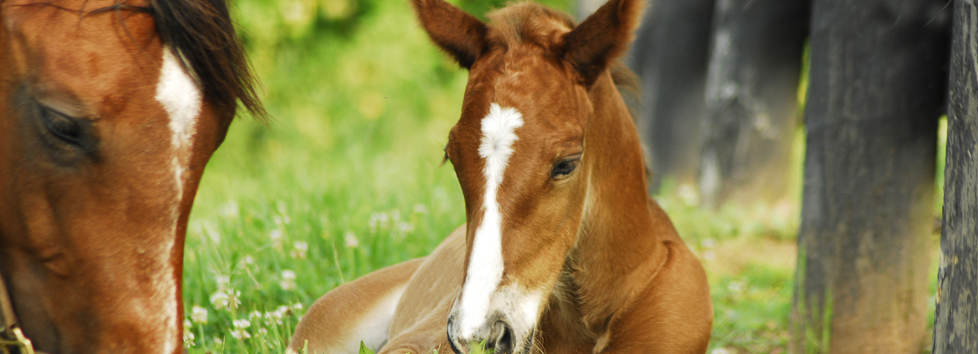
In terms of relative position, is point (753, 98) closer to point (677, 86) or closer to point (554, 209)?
point (677, 86)

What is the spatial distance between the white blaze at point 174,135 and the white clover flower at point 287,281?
1.60 meters

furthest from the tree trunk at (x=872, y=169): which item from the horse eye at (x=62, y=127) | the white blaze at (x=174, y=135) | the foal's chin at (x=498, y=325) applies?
the horse eye at (x=62, y=127)

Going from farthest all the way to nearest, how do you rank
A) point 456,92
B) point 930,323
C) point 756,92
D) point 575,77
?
point 456,92
point 756,92
point 930,323
point 575,77

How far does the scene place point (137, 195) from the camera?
185cm

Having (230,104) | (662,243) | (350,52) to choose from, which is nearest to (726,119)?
(662,243)

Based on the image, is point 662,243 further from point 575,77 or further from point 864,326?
point 864,326

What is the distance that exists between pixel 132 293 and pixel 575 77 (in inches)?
54.1

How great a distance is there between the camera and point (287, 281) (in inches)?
147

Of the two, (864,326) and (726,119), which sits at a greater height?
(726,119)

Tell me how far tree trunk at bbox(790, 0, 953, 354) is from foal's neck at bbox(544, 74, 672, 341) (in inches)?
49.8

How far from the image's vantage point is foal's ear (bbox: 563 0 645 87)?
2.30m

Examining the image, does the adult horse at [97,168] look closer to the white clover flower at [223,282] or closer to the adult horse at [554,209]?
the adult horse at [554,209]

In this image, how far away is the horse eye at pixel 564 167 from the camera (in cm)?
222

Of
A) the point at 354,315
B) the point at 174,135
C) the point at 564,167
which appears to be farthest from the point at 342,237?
the point at 174,135
